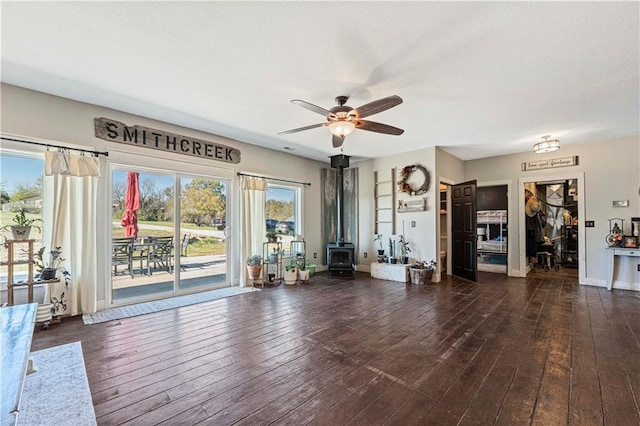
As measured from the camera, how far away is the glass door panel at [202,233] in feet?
16.1

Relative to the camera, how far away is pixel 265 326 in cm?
338

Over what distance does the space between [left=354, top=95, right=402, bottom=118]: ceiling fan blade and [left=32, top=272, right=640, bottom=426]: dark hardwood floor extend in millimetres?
2486

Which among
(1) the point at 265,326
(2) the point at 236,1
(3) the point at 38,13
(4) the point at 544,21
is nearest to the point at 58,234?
(3) the point at 38,13

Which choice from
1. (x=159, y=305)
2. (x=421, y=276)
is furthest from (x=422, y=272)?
(x=159, y=305)

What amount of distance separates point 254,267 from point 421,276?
3336 millimetres

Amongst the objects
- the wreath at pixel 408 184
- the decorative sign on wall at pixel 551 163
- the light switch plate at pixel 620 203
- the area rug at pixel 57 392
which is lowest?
the area rug at pixel 57 392

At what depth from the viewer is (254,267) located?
5410 mm

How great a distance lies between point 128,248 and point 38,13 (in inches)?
122

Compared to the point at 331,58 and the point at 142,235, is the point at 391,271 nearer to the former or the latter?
the point at 331,58

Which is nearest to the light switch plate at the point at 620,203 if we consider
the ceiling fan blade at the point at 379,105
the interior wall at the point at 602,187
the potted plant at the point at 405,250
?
the interior wall at the point at 602,187

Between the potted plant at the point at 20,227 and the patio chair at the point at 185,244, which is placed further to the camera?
the patio chair at the point at 185,244

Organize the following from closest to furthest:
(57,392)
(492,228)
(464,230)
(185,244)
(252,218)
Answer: (57,392), (185,244), (252,218), (464,230), (492,228)

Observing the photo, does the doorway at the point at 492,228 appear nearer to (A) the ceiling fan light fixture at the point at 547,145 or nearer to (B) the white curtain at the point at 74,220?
(A) the ceiling fan light fixture at the point at 547,145

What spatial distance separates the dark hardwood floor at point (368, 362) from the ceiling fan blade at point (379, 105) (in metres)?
2.49
